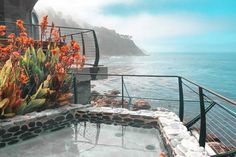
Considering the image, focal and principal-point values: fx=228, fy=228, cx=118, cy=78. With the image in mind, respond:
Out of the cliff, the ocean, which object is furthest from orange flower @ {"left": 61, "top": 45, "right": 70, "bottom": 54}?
the cliff

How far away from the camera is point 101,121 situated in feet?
17.8

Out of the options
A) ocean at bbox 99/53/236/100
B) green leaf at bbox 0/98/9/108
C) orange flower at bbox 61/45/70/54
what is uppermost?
orange flower at bbox 61/45/70/54

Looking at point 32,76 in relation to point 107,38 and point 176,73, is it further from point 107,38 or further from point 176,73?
point 107,38

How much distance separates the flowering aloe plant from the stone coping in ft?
0.81

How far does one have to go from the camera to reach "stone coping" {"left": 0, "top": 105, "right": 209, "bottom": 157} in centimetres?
349

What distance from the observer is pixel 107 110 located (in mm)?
5500

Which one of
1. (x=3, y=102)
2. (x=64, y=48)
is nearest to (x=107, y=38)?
(x=64, y=48)

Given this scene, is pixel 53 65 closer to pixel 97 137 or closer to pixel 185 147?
pixel 97 137

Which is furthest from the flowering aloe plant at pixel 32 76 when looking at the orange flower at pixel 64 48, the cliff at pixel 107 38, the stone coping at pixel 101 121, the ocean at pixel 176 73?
the cliff at pixel 107 38

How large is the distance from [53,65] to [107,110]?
1.67 meters

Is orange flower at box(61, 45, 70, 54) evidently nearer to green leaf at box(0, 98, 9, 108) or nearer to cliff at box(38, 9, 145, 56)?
green leaf at box(0, 98, 9, 108)

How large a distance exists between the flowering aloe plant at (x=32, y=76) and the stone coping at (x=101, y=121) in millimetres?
246

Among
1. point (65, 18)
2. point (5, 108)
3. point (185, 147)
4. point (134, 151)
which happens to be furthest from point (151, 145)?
point (65, 18)

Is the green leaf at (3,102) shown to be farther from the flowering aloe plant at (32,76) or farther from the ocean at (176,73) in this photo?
the ocean at (176,73)
